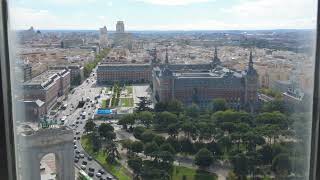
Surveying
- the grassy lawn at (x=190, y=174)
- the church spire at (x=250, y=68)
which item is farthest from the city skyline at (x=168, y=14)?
the grassy lawn at (x=190, y=174)

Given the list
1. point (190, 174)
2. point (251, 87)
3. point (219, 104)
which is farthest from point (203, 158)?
point (251, 87)

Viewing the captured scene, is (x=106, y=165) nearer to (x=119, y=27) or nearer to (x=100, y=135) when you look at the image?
(x=100, y=135)

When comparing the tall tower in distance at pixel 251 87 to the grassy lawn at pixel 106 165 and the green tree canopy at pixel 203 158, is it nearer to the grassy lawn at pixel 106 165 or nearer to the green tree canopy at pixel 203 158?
the green tree canopy at pixel 203 158

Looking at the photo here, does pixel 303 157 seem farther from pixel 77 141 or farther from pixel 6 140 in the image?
pixel 6 140

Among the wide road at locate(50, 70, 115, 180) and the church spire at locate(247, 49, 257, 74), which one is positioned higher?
the church spire at locate(247, 49, 257, 74)

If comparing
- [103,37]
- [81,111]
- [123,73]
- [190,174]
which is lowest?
[190,174]

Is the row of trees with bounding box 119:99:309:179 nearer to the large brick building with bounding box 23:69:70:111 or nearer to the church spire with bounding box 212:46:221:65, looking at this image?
the church spire with bounding box 212:46:221:65

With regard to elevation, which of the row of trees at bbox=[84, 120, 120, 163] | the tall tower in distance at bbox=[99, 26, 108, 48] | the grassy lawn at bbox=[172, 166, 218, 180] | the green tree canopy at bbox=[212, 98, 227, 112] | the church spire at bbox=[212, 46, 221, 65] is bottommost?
the grassy lawn at bbox=[172, 166, 218, 180]

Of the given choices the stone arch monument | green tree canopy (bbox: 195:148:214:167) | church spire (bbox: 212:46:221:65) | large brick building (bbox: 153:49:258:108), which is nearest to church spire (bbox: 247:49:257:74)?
large brick building (bbox: 153:49:258:108)
